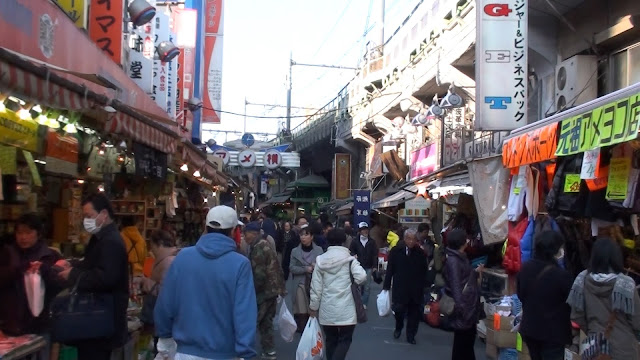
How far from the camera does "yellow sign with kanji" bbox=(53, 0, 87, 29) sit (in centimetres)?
920

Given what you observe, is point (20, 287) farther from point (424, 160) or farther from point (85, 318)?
point (424, 160)

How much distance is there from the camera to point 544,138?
24.4 feet

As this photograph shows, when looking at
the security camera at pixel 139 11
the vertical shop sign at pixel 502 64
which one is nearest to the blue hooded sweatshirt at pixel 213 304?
the vertical shop sign at pixel 502 64

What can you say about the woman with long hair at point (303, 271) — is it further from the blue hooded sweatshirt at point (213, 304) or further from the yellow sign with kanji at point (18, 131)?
the blue hooded sweatshirt at point (213, 304)

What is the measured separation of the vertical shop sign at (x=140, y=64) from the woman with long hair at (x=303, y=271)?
6377 mm

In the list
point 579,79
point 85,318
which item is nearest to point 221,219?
point 85,318

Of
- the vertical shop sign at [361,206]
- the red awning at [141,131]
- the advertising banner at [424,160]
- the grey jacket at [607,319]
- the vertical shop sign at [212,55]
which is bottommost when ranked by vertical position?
the grey jacket at [607,319]

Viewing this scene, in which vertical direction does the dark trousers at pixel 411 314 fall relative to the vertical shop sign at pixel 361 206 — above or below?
below

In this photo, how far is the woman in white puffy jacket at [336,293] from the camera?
23.7 feet

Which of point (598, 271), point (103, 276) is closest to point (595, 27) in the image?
point (598, 271)

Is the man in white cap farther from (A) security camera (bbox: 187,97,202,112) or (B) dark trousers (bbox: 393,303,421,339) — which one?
(A) security camera (bbox: 187,97,202,112)

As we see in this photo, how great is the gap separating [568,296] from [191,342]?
3.36 meters

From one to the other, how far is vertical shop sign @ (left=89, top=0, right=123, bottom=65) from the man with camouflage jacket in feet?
15.1

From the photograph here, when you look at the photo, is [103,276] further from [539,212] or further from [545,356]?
[539,212]
